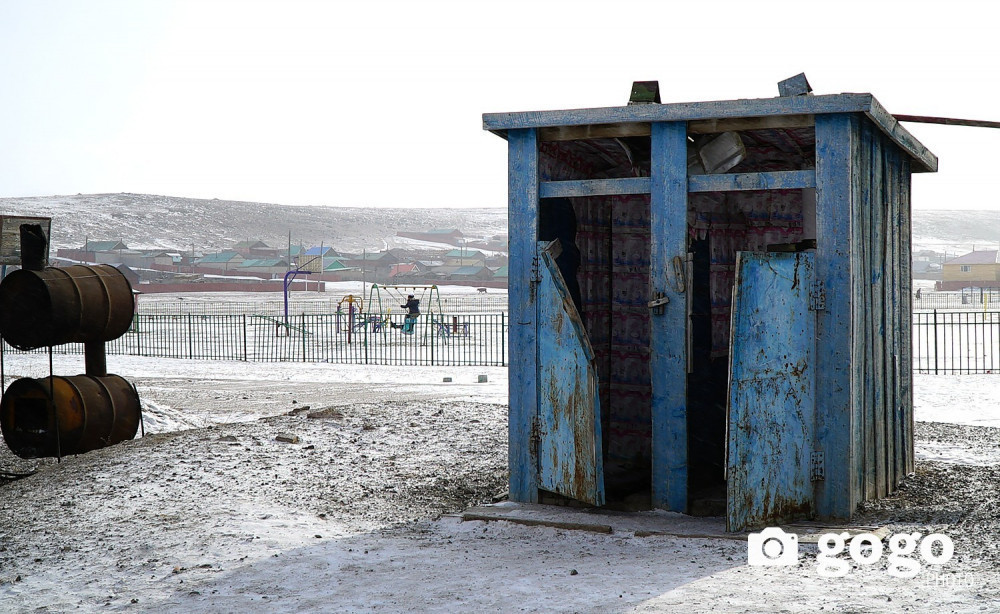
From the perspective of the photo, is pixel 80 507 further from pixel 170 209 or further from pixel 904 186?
pixel 170 209

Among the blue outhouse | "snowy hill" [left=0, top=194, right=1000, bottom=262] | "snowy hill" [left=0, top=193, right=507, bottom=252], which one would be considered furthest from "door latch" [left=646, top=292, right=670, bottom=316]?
"snowy hill" [left=0, top=194, right=1000, bottom=262]

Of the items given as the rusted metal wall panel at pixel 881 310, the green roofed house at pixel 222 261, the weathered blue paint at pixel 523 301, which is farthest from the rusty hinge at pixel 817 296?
the green roofed house at pixel 222 261

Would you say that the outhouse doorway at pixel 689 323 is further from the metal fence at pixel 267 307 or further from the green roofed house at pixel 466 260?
the green roofed house at pixel 466 260

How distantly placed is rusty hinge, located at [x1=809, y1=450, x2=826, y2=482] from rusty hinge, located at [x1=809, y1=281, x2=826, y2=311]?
1.02 meters

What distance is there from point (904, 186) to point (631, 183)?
303 cm

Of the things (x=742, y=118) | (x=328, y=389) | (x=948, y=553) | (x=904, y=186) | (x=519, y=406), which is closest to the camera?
(x=948, y=553)

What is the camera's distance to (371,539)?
6223 mm

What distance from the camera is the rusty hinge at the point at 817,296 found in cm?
629

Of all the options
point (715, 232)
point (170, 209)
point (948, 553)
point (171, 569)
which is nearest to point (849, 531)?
point (948, 553)

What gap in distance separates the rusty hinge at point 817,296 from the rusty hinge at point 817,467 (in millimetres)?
1020

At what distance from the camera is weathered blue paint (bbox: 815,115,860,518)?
6227 millimetres

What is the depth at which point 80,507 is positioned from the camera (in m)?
7.23

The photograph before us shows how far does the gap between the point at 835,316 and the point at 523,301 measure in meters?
2.30

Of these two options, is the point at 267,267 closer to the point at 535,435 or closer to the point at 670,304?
the point at 535,435
